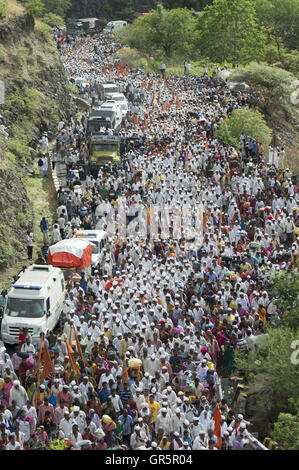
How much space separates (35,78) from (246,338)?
20.8 metres

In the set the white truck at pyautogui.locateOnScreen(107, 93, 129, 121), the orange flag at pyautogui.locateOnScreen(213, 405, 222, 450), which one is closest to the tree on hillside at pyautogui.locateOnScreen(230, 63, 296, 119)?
the white truck at pyautogui.locateOnScreen(107, 93, 129, 121)

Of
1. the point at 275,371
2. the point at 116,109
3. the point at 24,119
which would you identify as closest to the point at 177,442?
the point at 275,371

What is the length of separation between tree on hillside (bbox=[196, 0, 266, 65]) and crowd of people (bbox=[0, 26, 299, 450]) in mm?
19281

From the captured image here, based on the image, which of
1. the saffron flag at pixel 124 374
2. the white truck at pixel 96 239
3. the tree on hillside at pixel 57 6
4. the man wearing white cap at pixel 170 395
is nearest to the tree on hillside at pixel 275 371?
the man wearing white cap at pixel 170 395

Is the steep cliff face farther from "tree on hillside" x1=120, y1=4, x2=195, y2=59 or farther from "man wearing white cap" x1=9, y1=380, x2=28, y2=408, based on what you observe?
"tree on hillside" x1=120, y1=4, x2=195, y2=59

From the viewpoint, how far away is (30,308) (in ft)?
48.1

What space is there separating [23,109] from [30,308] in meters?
16.0

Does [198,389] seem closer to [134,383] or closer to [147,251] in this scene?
[134,383]

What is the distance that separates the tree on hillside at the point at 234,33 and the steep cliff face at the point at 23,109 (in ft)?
50.5

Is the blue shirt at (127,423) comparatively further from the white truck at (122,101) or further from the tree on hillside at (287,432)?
the white truck at (122,101)

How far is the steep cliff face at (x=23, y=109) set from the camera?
21.0 meters

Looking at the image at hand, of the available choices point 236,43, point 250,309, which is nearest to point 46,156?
point 250,309

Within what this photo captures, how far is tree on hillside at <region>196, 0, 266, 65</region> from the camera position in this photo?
157ft

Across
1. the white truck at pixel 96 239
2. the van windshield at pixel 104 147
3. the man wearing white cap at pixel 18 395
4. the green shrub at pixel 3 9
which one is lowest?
the van windshield at pixel 104 147
